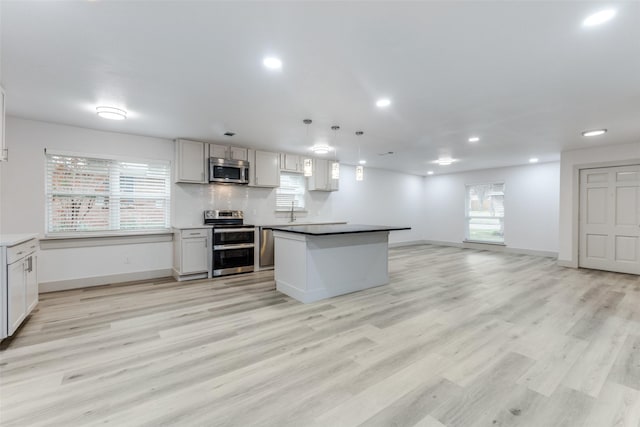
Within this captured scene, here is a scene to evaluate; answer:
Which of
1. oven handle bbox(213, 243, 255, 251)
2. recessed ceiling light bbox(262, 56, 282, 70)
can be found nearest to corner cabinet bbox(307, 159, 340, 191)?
oven handle bbox(213, 243, 255, 251)

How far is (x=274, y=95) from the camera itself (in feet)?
10.4

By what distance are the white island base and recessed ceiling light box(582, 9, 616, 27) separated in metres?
2.97

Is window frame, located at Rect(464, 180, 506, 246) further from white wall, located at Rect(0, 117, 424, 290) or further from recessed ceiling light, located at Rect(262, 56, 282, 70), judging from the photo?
recessed ceiling light, located at Rect(262, 56, 282, 70)

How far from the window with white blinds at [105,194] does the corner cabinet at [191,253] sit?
2.08ft

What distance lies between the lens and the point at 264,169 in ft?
19.5

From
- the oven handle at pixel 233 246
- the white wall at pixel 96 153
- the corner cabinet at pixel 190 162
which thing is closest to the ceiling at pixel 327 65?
the white wall at pixel 96 153

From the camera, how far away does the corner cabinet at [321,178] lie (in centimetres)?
679

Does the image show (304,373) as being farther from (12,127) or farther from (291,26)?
(12,127)

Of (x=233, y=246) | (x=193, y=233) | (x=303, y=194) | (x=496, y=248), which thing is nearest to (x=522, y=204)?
(x=496, y=248)

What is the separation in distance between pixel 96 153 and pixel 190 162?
136 cm

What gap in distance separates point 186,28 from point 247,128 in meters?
2.47

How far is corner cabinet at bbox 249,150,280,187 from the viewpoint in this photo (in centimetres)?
580

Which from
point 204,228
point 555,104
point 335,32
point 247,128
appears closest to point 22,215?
point 204,228

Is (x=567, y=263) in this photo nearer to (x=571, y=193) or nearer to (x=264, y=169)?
(x=571, y=193)
